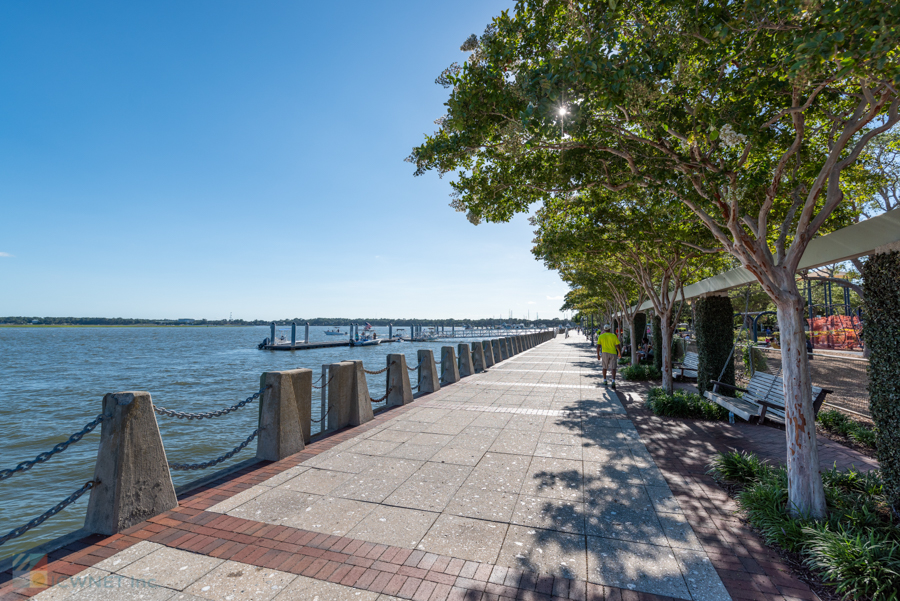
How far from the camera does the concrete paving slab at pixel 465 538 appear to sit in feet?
11.6

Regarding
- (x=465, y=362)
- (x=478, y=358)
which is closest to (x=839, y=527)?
(x=465, y=362)

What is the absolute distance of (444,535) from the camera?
151 inches

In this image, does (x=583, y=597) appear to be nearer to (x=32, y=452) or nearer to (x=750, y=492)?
(x=750, y=492)

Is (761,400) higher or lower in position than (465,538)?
higher

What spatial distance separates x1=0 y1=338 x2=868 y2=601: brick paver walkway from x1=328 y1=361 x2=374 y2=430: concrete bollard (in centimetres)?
92

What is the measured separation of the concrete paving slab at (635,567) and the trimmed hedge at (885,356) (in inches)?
101

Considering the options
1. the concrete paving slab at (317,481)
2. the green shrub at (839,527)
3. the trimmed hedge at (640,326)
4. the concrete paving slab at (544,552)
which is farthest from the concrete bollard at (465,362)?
the trimmed hedge at (640,326)

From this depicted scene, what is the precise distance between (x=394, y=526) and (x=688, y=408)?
7.36 m

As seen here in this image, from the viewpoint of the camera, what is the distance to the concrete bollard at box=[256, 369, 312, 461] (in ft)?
19.2

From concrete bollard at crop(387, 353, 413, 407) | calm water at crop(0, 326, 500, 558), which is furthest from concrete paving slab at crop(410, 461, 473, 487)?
calm water at crop(0, 326, 500, 558)

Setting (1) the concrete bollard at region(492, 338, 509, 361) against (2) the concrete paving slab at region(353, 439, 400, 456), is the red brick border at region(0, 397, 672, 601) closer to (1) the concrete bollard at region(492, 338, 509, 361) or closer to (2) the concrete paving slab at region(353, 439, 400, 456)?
(2) the concrete paving slab at region(353, 439, 400, 456)

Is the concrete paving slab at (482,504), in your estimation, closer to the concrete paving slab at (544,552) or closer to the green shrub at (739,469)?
the concrete paving slab at (544,552)

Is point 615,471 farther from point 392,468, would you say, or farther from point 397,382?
point 397,382

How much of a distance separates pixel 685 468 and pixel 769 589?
105 inches
